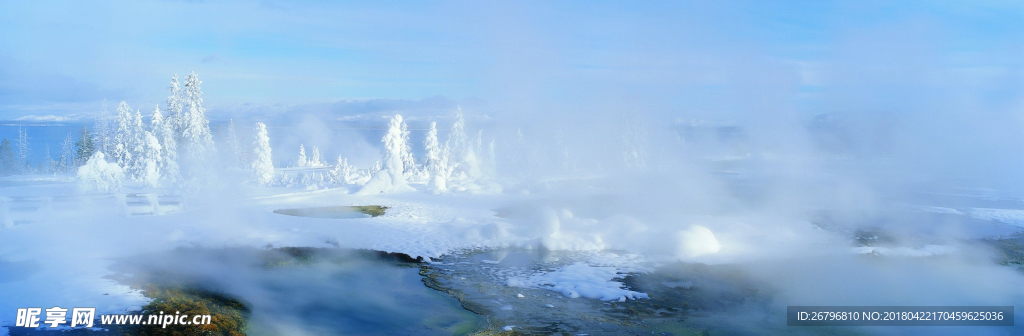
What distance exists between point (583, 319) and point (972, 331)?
11771 mm

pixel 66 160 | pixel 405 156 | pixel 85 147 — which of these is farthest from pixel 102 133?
pixel 405 156

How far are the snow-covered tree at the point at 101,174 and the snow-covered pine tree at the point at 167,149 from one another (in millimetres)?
3547

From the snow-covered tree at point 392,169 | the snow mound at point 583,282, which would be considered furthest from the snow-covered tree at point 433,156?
the snow mound at point 583,282

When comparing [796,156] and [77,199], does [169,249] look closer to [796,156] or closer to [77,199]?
[77,199]

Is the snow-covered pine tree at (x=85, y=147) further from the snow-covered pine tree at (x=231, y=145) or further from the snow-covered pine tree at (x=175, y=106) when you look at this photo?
the snow-covered pine tree at (x=175, y=106)

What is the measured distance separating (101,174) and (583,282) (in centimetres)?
4753

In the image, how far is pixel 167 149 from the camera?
4838cm

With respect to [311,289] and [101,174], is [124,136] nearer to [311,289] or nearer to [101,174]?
[101,174]

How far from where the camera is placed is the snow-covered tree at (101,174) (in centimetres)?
4881

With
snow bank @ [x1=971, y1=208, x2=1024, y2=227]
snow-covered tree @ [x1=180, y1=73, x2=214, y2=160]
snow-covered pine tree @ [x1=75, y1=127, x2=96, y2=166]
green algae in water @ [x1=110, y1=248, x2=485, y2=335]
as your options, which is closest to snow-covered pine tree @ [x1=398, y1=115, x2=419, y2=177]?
snow-covered tree @ [x1=180, y1=73, x2=214, y2=160]

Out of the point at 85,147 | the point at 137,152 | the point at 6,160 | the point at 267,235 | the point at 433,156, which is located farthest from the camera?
the point at 6,160

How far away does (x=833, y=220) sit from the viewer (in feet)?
125

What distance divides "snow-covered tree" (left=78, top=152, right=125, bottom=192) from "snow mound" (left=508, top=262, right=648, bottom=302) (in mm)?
43564

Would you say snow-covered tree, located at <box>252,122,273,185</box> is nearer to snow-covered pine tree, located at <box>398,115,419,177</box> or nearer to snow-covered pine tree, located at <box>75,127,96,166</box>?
snow-covered pine tree, located at <box>398,115,419,177</box>
